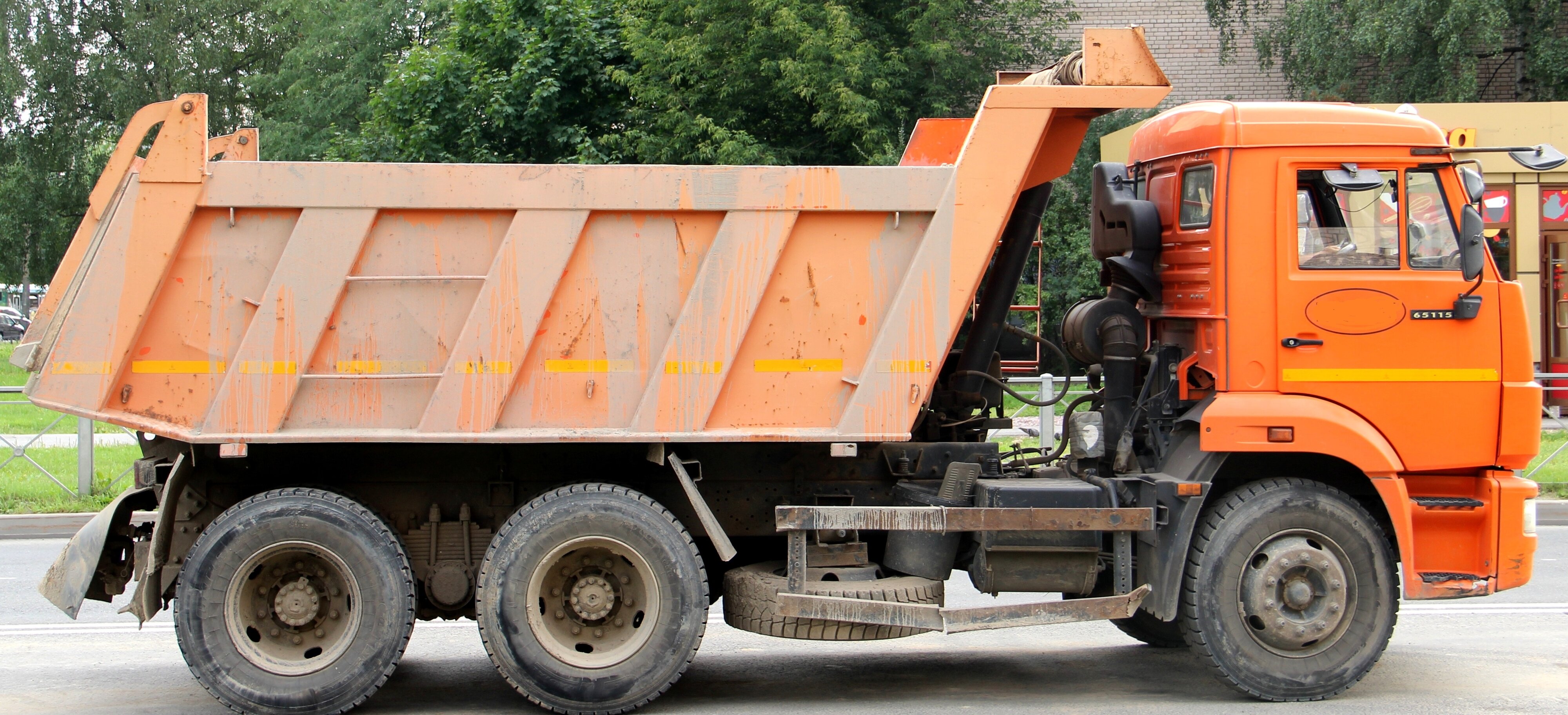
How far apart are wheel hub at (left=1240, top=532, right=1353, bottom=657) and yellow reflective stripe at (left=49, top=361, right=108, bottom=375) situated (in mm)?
5051

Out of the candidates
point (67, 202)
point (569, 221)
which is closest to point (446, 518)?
point (569, 221)

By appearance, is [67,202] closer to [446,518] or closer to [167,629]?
[167,629]

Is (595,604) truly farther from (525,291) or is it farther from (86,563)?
(86,563)

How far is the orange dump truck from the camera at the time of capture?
5.34 m

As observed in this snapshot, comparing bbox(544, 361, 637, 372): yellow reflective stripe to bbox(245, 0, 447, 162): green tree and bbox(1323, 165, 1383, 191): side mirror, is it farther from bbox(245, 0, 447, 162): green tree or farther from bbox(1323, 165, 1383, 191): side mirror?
bbox(245, 0, 447, 162): green tree

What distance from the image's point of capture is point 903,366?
556cm

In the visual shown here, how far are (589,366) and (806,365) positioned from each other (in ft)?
3.16

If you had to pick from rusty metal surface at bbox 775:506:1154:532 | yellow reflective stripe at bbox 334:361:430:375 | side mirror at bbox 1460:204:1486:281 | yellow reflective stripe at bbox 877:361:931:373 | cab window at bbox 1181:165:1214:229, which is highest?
cab window at bbox 1181:165:1214:229

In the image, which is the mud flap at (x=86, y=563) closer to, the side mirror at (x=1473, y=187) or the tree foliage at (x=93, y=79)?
the side mirror at (x=1473, y=187)

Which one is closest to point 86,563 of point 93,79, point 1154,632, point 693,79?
point 1154,632

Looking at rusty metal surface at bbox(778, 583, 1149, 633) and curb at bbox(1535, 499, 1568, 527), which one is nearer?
rusty metal surface at bbox(778, 583, 1149, 633)

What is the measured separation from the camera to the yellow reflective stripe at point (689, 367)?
547 cm

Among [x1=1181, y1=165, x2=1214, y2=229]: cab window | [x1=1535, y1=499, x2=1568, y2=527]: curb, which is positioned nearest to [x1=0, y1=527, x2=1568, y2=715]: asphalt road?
[x1=1181, y1=165, x2=1214, y2=229]: cab window

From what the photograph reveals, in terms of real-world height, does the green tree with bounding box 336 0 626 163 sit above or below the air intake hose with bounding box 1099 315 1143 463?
above
